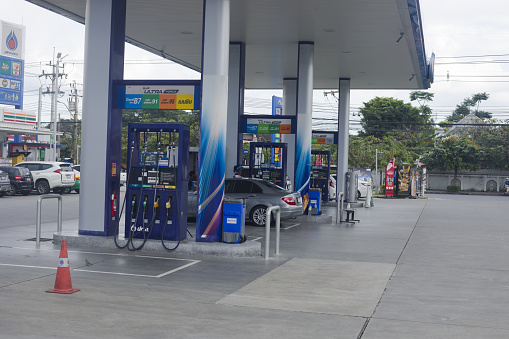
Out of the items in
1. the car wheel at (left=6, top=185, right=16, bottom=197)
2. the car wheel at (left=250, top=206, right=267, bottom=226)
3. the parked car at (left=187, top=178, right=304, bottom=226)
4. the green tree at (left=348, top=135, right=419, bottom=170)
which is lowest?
the car wheel at (left=6, top=185, right=16, bottom=197)

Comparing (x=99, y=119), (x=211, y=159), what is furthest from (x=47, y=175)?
(x=211, y=159)

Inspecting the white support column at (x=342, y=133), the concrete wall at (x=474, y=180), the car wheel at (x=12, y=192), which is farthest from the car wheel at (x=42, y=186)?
the concrete wall at (x=474, y=180)

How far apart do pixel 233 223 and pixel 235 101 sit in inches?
360

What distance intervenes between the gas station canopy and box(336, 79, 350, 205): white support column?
1361 mm

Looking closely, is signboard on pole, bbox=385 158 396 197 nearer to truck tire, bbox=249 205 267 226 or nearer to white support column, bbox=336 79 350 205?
white support column, bbox=336 79 350 205

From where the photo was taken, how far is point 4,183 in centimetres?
2794

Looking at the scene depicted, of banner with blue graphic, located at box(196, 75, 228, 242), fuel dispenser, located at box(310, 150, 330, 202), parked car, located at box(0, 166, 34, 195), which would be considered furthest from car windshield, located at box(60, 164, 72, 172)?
banner with blue graphic, located at box(196, 75, 228, 242)

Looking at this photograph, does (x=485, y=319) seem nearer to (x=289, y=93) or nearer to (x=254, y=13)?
(x=254, y=13)

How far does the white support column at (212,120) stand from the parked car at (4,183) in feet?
61.8

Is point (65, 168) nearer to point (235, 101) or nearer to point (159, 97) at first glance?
point (235, 101)

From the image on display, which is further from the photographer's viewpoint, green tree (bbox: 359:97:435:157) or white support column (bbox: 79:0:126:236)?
green tree (bbox: 359:97:435:157)

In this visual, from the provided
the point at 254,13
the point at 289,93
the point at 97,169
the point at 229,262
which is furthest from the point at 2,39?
the point at 229,262

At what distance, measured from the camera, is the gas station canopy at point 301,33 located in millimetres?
15859

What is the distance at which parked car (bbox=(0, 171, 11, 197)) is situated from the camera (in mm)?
27812
